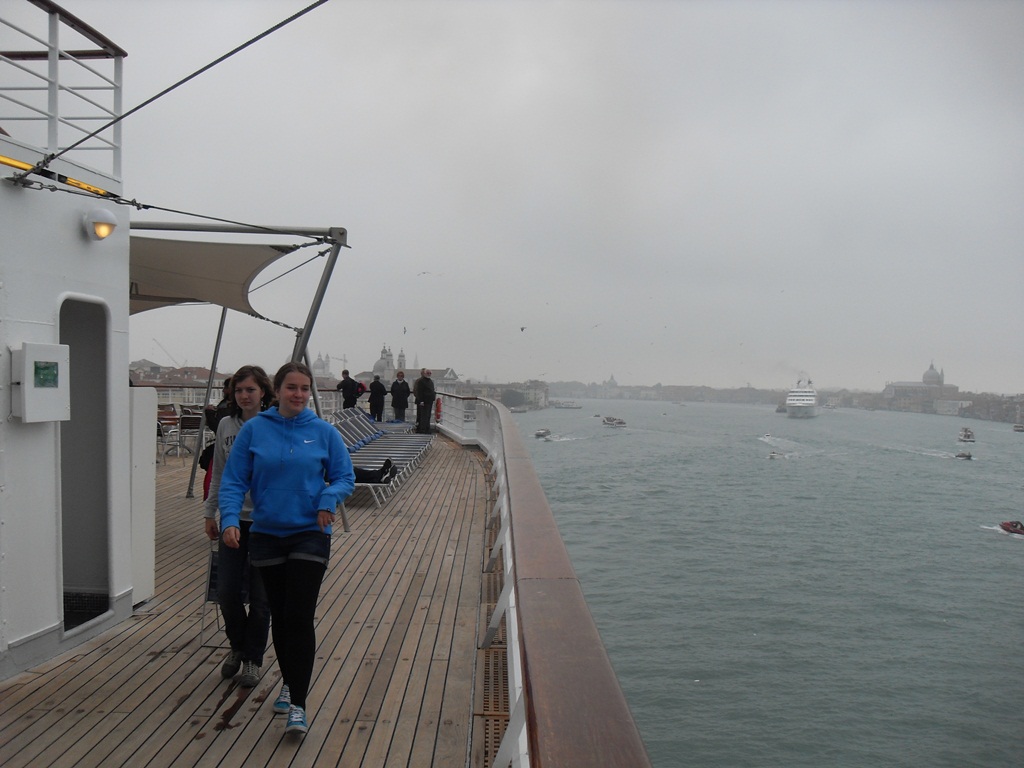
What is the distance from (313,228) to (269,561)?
11.2 feet

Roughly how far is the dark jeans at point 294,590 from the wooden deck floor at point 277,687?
270 mm

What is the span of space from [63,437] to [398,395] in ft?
41.5

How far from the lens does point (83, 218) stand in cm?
376

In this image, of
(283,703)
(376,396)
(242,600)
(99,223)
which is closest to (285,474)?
(242,600)

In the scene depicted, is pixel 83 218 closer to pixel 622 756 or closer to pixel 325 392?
pixel 622 756

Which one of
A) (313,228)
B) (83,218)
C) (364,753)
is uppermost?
(313,228)

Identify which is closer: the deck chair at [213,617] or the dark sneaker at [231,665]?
the dark sneaker at [231,665]

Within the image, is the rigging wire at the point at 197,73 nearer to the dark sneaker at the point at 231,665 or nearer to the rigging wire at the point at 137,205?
the rigging wire at the point at 137,205

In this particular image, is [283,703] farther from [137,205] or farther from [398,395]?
[398,395]

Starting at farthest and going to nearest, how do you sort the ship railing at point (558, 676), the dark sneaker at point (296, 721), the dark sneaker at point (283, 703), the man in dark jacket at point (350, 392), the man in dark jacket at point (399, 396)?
the man in dark jacket at point (399, 396)
the man in dark jacket at point (350, 392)
the dark sneaker at point (283, 703)
the dark sneaker at point (296, 721)
the ship railing at point (558, 676)

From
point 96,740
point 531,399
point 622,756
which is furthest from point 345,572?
point 531,399

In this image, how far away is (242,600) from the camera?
3326 mm

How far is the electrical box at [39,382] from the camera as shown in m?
3.33

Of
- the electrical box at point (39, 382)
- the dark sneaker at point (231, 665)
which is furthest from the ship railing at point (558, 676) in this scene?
the electrical box at point (39, 382)
